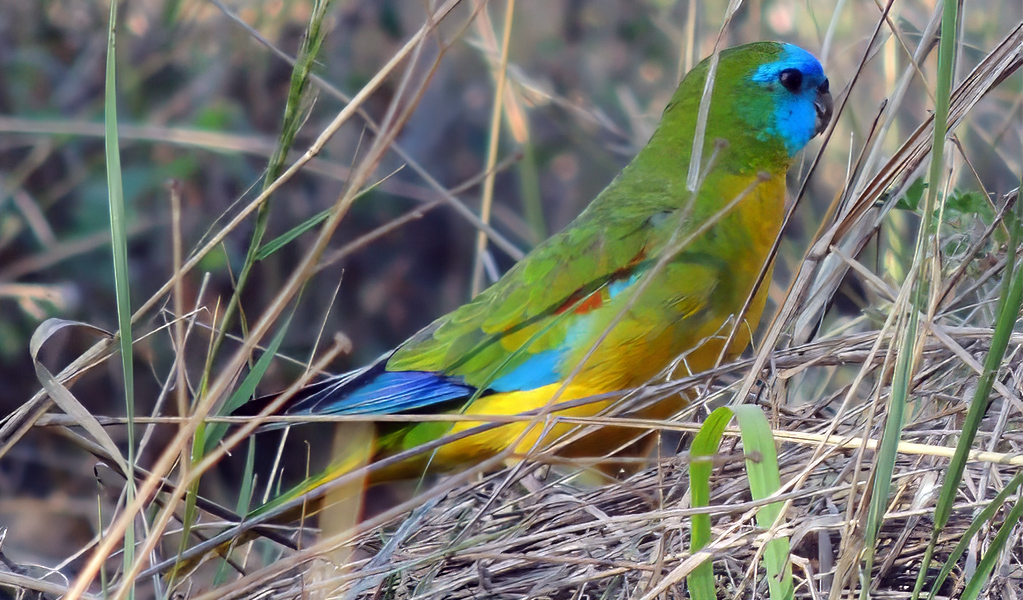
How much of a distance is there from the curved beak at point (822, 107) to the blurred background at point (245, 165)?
43 cm

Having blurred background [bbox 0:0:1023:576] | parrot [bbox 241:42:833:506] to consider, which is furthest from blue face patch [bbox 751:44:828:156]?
blurred background [bbox 0:0:1023:576]

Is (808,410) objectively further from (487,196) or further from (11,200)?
(11,200)

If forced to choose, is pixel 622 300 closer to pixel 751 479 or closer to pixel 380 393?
pixel 380 393

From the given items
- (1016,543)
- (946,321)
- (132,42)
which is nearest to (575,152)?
(132,42)

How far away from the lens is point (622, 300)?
8.34 feet

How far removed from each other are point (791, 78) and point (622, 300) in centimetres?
94

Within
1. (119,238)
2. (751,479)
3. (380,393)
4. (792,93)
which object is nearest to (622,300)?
(380,393)

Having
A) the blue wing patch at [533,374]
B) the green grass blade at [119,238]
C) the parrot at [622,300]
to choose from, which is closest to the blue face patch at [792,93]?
the parrot at [622,300]

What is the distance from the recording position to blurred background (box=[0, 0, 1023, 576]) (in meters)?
3.98

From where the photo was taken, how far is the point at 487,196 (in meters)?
2.93

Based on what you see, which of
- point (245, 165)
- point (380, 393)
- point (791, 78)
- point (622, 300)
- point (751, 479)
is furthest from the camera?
point (245, 165)

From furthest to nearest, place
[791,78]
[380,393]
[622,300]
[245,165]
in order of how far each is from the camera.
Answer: [245,165] → [791,78] → [380,393] → [622,300]

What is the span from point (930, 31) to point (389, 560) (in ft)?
4.83

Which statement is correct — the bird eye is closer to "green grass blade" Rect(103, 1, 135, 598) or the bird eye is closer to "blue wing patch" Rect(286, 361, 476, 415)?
"blue wing patch" Rect(286, 361, 476, 415)
